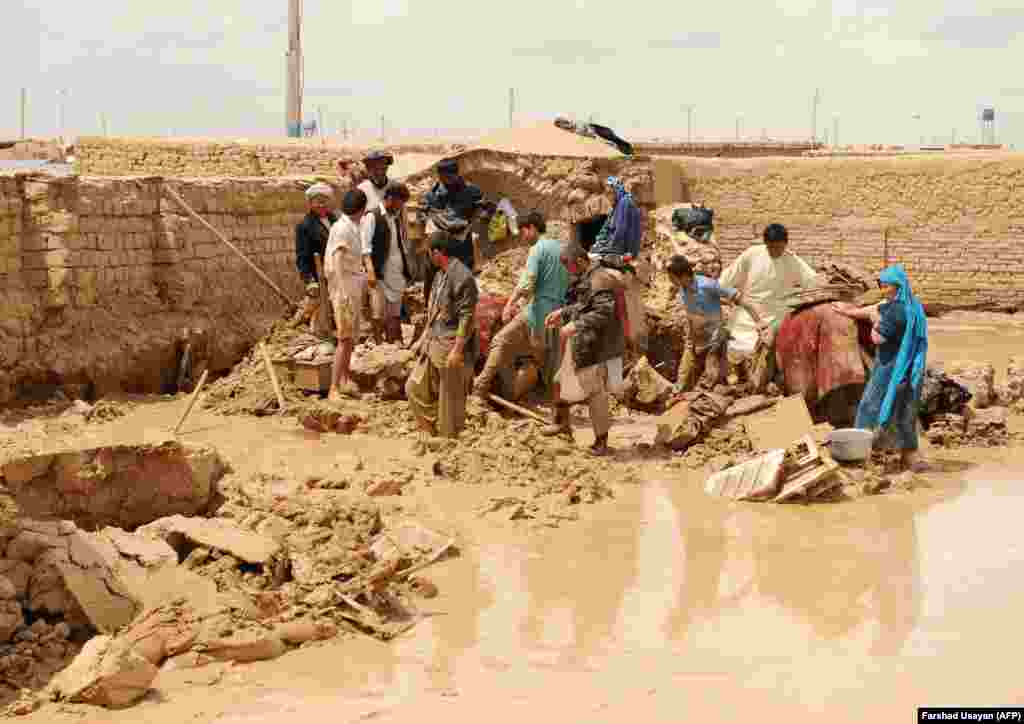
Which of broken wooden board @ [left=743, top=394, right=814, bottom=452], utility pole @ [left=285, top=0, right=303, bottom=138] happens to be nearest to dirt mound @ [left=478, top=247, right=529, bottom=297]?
broken wooden board @ [left=743, top=394, right=814, bottom=452]

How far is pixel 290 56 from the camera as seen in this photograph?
91.2ft

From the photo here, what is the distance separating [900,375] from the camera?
901cm

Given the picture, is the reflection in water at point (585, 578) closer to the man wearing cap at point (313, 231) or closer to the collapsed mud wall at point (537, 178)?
the man wearing cap at point (313, 231)

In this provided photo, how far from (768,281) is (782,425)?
124 centimetres

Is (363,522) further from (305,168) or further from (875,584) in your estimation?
(305,168)

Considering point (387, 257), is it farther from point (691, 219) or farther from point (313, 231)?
point (691, 219)

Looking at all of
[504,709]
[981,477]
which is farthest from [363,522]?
[981,477]

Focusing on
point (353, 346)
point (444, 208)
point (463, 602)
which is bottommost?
point (463, 602)

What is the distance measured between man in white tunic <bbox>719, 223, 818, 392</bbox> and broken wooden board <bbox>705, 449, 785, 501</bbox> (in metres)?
1.65

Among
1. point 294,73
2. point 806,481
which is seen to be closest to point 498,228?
point 806,481

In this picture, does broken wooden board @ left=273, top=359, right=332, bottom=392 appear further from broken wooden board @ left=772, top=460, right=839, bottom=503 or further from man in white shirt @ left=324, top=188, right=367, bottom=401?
broken wooden board @ left=772, top=460, right=839, bottom=503

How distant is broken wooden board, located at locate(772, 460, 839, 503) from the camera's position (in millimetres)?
8508

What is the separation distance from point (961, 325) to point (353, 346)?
33.5 ft

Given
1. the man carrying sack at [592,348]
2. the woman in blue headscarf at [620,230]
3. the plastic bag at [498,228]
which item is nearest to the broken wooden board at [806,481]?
the man carrying sack at [592,348]
